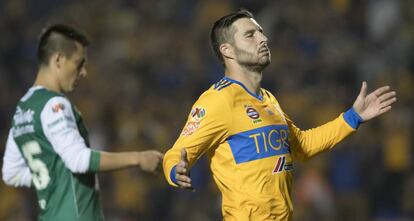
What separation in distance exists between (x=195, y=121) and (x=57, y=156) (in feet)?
3.55

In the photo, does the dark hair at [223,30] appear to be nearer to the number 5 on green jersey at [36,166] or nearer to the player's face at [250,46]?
the player's face at [250,46]

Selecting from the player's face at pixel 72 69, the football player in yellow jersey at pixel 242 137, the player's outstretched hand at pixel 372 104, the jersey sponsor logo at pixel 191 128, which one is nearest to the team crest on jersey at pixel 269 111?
the football player in yellow jersey at pixel 242 137

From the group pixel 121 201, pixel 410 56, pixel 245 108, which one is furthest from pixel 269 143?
pixel 410 56

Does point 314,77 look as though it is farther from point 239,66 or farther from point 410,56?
point 239,66

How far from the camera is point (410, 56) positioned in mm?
11969

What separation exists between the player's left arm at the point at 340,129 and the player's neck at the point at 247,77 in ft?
1.24

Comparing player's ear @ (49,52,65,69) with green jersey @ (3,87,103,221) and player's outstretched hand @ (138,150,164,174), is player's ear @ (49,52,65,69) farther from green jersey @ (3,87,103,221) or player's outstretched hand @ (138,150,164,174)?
player's outstretched hand @ (138,150,164,174)

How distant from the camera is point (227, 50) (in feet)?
18.0

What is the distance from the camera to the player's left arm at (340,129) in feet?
18.6

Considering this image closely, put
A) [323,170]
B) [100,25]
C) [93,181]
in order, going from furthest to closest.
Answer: [100,25]
[323,170]
[93,181]

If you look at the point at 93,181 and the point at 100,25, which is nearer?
the point at 93,181

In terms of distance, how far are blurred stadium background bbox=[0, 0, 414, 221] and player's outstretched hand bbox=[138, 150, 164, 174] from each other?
4784mm

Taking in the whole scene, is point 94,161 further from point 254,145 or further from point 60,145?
point 254,145

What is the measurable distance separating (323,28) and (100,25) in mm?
3601
